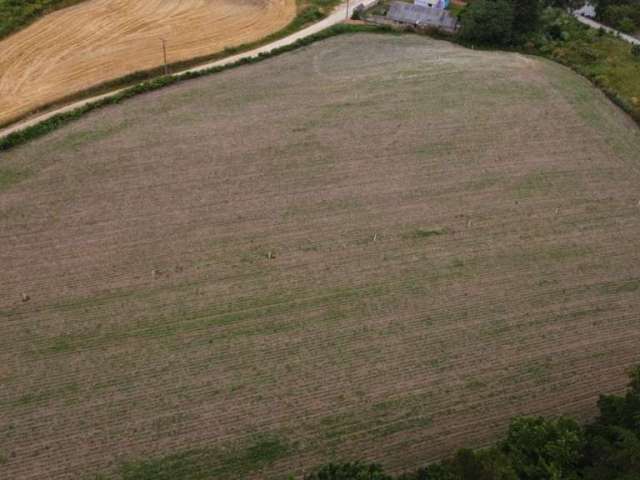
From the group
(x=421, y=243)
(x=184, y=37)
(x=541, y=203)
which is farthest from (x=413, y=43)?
(x=421, y=243)

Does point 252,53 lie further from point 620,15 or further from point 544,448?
point 544,448

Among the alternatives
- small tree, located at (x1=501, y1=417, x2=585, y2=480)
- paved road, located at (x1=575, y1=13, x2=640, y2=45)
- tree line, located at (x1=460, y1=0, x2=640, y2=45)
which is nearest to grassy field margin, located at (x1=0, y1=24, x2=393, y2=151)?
tree line, located at (x1=460, y1=0, x2=640, y2=45)

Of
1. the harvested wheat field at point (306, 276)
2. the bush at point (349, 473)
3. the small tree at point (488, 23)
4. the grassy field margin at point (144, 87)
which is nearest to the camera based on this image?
the bush at point (349, 473)

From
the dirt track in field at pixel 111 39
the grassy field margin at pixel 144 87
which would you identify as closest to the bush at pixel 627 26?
the grassy field margin at pixel 144 87

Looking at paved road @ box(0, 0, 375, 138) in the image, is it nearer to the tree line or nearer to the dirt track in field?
the dirt track in field

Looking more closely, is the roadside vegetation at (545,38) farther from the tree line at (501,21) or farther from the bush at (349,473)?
the bush at (349,473)

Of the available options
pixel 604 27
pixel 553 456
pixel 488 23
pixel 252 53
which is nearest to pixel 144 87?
pixel 252 53
